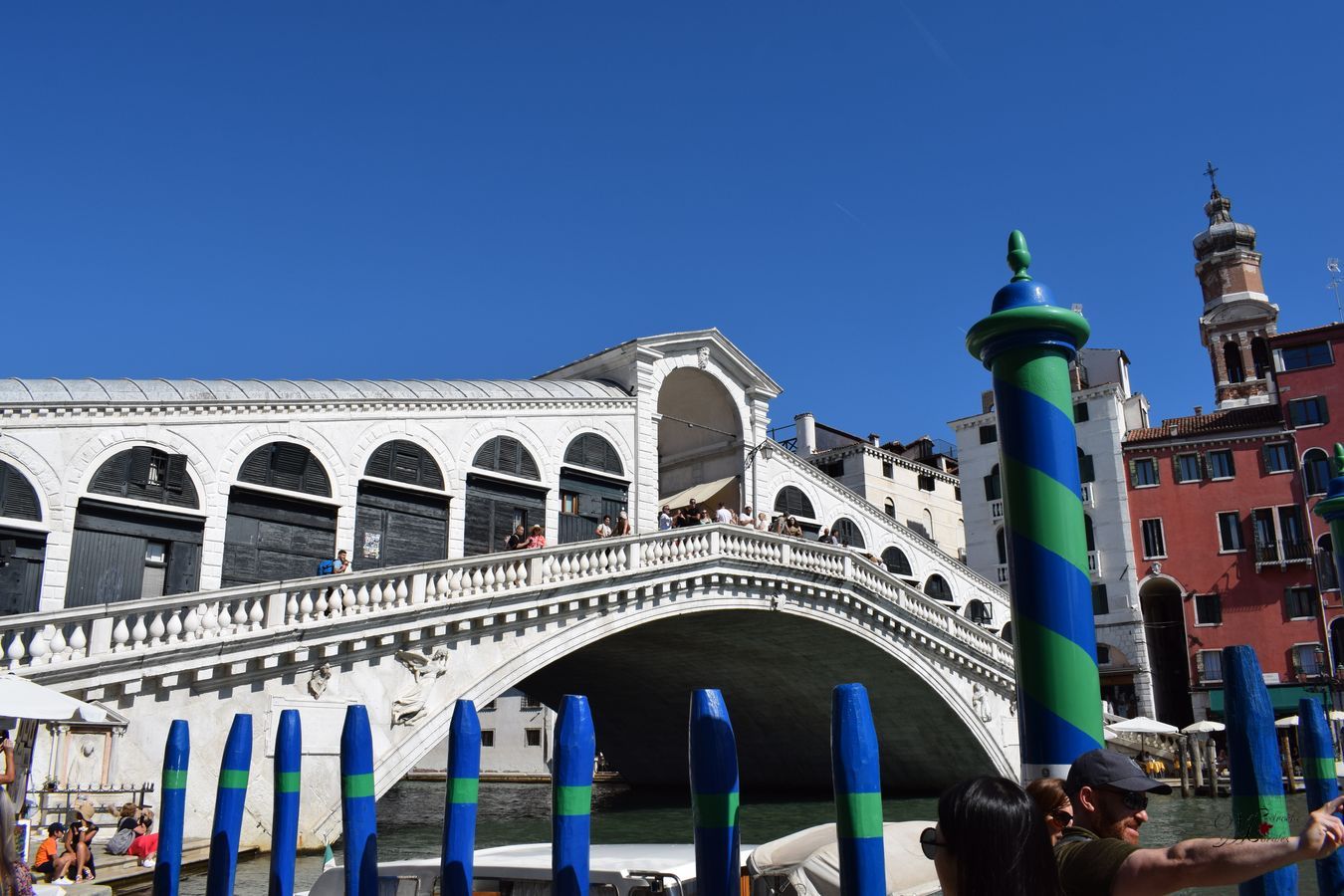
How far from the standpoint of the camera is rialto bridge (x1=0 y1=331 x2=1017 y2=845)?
12602 mm

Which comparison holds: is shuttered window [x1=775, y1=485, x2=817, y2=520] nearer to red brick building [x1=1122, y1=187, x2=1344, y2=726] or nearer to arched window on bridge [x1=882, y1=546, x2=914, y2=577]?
arched window on bridge [x1=882, y1=546, x2=914, y2=577]

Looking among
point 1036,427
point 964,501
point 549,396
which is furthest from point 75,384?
point 964,501

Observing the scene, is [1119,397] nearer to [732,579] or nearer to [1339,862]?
[732,579]

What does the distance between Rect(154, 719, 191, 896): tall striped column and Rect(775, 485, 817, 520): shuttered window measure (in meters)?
18.3

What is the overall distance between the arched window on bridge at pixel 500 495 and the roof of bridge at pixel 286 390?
999mm

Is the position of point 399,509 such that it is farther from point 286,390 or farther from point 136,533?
point 136,533

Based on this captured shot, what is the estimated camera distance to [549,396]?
20.0 m

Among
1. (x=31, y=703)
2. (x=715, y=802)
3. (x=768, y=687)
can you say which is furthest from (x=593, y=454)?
(x=715, y=802)

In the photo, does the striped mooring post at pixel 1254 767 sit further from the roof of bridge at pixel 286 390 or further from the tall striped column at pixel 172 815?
the roof of bridge at pixel 286 390

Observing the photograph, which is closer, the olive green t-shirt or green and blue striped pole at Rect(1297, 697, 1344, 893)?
the olive green t-shirt

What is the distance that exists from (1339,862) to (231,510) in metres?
14.4

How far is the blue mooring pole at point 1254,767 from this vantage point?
3.27 m

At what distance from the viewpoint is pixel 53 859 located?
932 centimetres

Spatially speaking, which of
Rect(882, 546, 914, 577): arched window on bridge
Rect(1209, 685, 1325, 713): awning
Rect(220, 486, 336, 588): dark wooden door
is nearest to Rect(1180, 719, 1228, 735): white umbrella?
Rect(1209, 685, 1325, 713): awning
